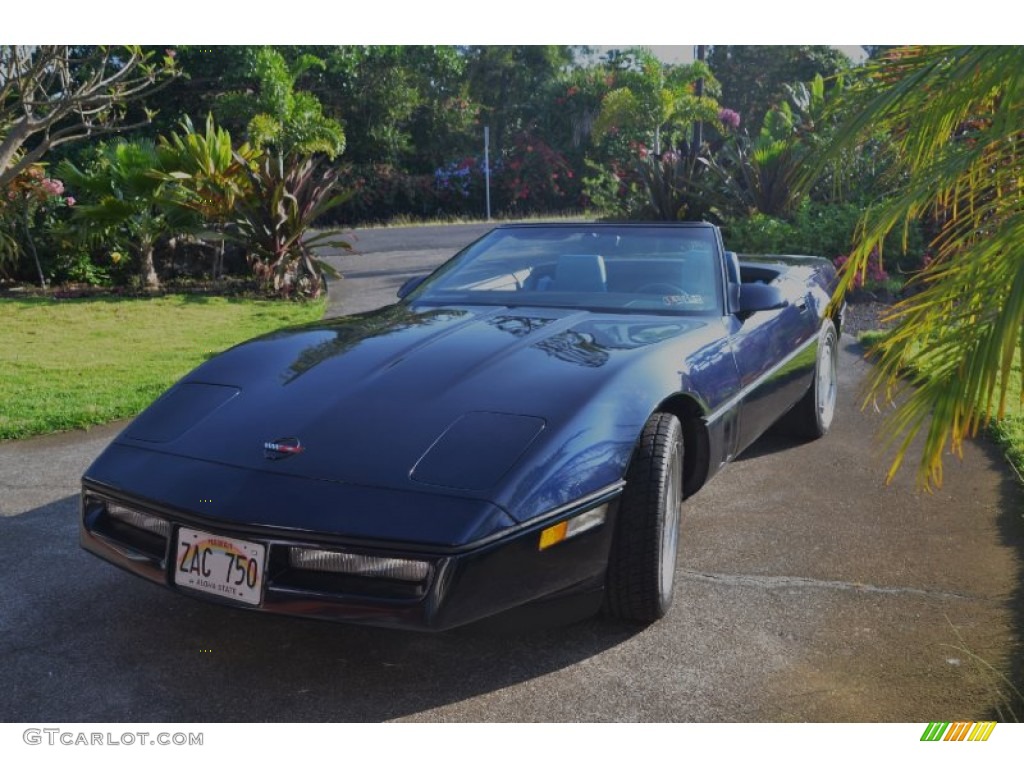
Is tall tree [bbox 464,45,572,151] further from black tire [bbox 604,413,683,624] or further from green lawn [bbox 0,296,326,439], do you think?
black tire [bbox 604,413,683,624]

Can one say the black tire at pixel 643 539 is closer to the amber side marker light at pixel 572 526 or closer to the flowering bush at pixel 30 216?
the amber side marker light at pixel 572 526

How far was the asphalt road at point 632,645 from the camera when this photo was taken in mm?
2605

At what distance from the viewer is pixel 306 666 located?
2830 mm

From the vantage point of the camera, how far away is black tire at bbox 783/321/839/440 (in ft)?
16.9

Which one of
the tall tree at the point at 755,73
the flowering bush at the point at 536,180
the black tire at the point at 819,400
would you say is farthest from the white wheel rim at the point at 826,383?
the tall tree at the point at 755,73

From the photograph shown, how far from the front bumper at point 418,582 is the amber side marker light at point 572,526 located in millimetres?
12

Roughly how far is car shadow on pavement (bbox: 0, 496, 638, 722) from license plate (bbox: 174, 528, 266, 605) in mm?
211

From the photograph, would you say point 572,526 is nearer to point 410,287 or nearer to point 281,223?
point 410,287

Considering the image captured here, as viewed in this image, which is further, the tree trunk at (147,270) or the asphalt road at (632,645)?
the tree trunk at (147,270)

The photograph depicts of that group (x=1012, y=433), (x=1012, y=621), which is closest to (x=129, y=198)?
(x=1012, y=433)

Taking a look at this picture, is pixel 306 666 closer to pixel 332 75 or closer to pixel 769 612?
pixel 769 612

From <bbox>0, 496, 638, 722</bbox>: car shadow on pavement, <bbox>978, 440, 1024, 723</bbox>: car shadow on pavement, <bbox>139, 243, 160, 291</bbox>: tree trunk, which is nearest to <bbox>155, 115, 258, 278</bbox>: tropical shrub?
<bbox>139, 243, 160, 291</bbox>: tree trunk

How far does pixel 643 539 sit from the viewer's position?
2.91 meters
